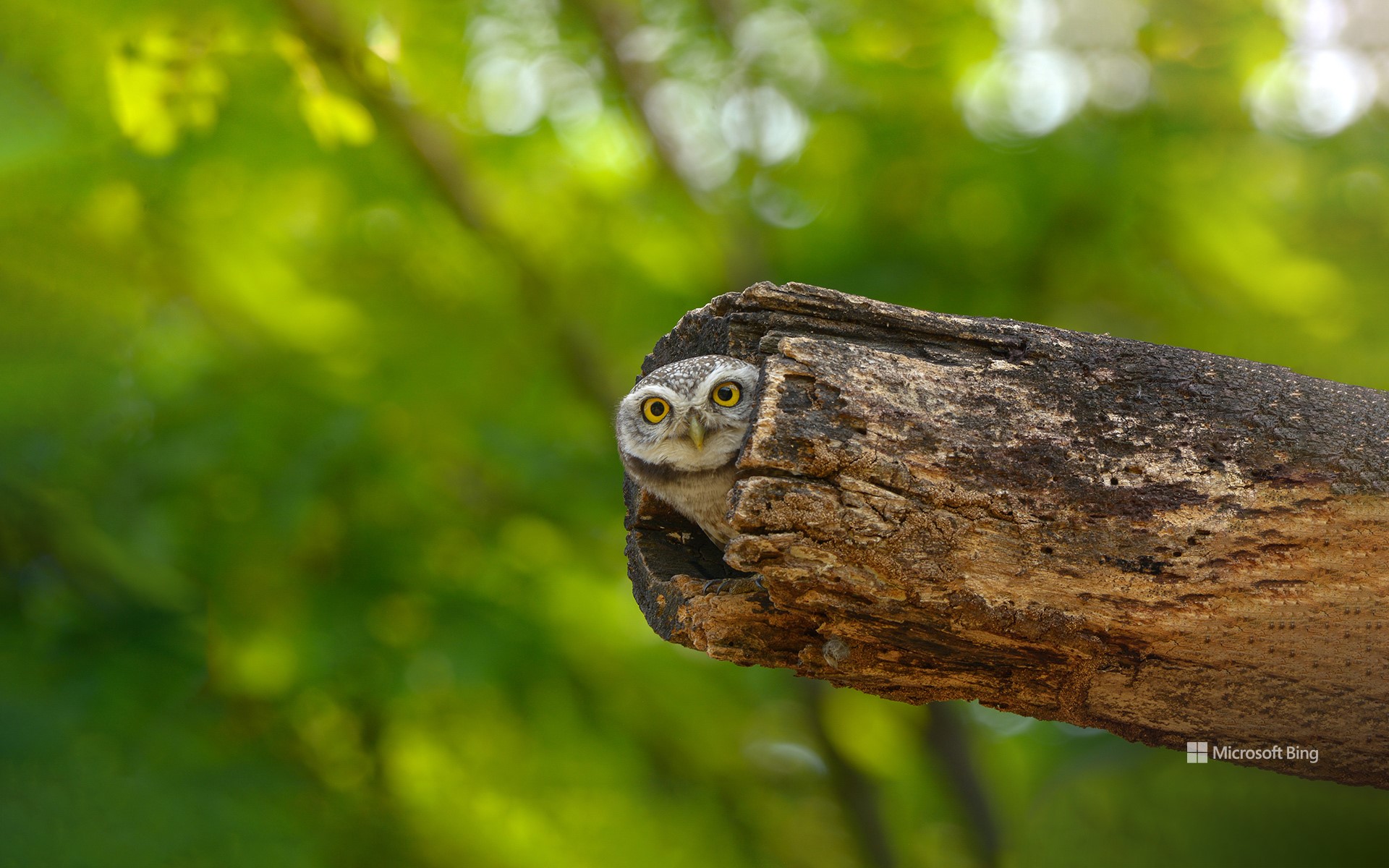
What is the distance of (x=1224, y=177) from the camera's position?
170 inches

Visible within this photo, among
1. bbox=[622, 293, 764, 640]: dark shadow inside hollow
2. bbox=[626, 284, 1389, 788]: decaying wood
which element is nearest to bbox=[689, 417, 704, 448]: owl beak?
bbox=[622, 293, 764, 640]: dark shadow inside hollow

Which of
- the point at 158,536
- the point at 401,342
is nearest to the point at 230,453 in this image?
the point at 158,536

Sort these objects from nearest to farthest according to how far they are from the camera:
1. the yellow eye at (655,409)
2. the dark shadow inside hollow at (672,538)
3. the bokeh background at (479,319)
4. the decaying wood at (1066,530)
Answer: the decaying wood at (1066,530) < the dark shadow inside hollow at (672,538) < the yellow eye at (655,409) < the bokeh background at (479,319)

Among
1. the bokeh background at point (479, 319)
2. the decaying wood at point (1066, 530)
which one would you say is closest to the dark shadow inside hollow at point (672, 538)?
the decaying wood at point (1066, 530)

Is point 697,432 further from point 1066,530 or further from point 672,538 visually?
point 1066,530

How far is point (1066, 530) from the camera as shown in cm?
172

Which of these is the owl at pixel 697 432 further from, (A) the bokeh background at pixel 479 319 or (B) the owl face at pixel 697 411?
(A) the bokeh background at pixel 479 319

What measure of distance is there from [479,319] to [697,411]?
101 inches

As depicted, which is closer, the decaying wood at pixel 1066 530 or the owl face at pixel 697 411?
the decaying wood at pixel 1066 530

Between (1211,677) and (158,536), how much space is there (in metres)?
3.44

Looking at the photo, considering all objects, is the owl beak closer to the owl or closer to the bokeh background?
the owl

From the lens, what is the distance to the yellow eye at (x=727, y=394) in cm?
239

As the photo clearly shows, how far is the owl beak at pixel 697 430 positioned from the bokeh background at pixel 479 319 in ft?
5.93

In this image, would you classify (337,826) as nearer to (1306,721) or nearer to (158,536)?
(158,536)
